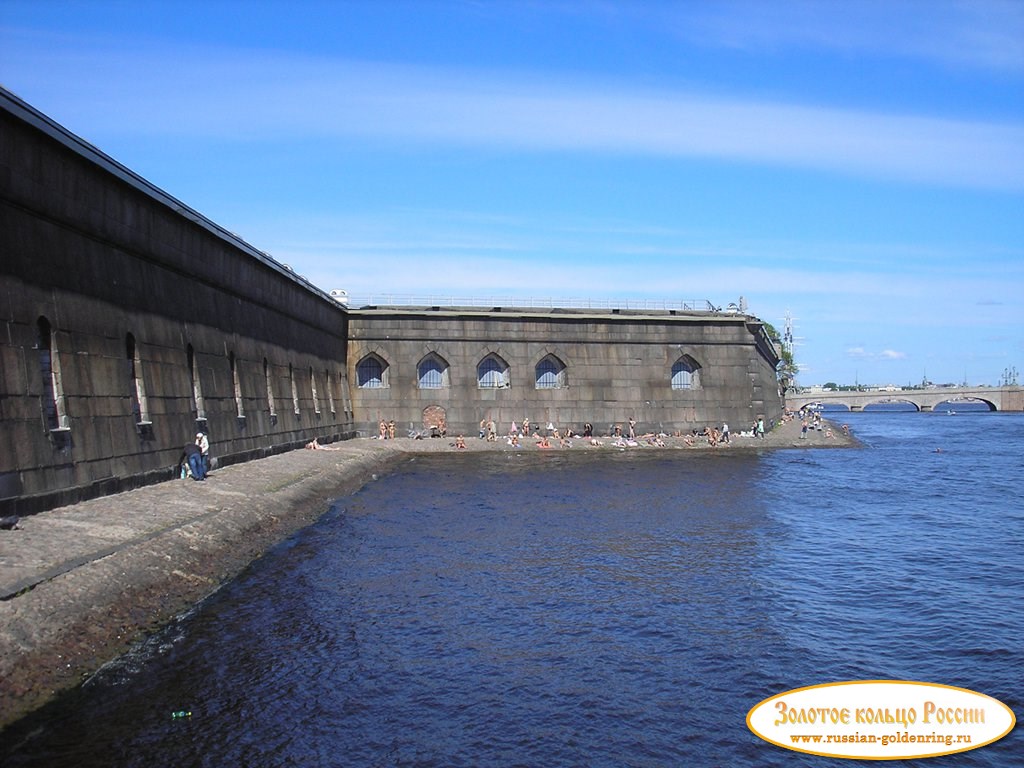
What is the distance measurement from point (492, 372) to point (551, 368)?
11.7 ft

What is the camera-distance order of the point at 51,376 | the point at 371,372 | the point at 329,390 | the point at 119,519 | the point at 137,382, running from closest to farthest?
the point at 119,519
the point at 51,376
the point at 137,382
the point at 329,390
the point at 371,372

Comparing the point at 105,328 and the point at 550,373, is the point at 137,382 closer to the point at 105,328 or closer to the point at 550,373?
the point at 105,328

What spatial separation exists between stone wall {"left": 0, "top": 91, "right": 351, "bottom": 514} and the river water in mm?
4305

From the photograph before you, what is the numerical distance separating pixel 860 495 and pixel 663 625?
20231 mm

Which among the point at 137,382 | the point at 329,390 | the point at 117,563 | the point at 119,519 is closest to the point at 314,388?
the point at 329,390

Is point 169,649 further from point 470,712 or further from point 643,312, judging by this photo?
point 643,312

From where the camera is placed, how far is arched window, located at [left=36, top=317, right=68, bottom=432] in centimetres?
1761

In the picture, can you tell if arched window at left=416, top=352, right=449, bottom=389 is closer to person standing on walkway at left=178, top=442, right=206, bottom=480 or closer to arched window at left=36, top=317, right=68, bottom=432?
person standing on walkway at left=178, top=442, right=206, bottom=480

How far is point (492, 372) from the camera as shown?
54.5m

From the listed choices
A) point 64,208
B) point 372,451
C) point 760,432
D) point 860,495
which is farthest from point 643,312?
point 64,208

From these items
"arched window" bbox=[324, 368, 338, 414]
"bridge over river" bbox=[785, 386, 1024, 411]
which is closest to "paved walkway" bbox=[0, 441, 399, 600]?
"arched window" bbox=[324, 368, 338, 414]

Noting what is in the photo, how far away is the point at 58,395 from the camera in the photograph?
1791cm

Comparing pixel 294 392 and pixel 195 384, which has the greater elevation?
pixel 195 384

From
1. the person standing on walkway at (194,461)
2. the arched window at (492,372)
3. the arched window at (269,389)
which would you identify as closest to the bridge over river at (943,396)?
the arched window at (492,372)
